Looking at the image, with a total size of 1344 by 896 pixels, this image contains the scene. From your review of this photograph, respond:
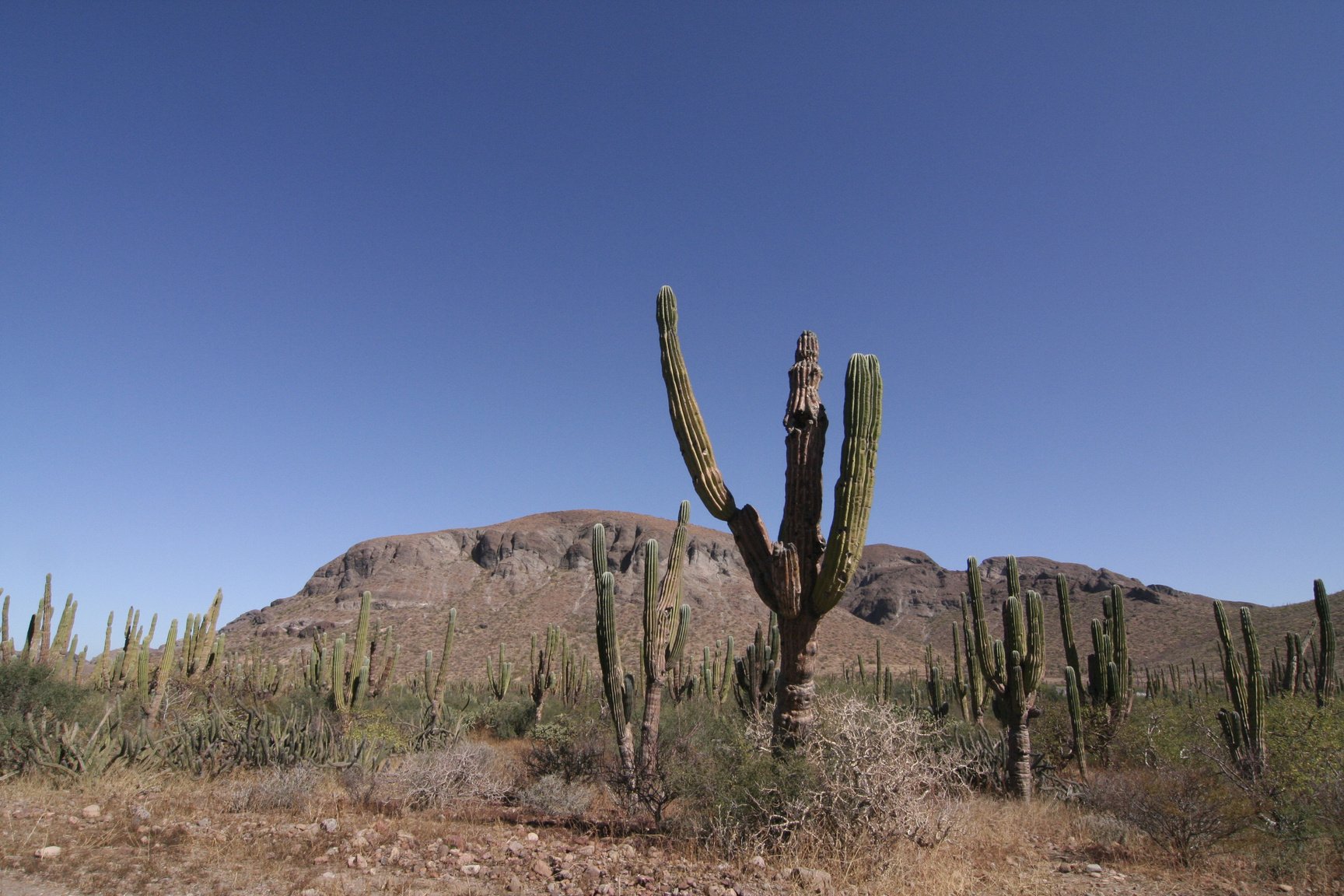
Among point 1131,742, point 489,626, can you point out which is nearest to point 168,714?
point 1131,742

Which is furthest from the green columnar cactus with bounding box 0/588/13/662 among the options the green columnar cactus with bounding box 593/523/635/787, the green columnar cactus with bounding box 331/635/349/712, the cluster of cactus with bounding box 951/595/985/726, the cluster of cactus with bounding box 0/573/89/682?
the cluster of cactus with bounding box 951/595/985/726

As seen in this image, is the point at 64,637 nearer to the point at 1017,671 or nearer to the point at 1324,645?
the point at 1017,671

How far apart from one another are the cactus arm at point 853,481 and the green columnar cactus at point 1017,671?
17.7ft

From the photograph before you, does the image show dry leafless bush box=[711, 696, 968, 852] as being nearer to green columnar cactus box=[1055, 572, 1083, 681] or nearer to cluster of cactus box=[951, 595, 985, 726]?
green columnar cactus box=[1055, 572, 1083, 681]

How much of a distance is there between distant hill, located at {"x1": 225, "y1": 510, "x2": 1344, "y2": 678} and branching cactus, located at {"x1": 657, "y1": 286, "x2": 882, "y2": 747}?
103 ft

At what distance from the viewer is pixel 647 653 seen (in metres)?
9.92

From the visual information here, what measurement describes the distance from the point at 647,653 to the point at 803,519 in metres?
3.66

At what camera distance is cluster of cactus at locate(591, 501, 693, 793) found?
9609 mm

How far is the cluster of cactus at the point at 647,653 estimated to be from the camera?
31.5ft

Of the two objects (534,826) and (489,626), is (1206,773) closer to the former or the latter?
(534,826)

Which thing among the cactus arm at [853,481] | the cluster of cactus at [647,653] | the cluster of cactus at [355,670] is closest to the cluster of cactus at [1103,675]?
the cluster of cactus at [647,653]

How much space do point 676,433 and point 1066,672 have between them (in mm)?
10511

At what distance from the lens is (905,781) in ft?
21.9

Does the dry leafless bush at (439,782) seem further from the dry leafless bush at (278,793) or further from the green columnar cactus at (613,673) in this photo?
the green columnar cactus at (613,673)
